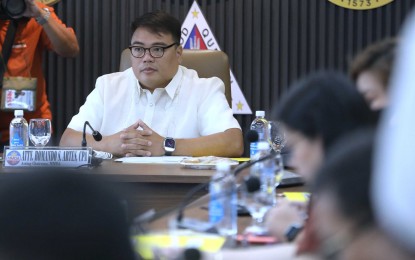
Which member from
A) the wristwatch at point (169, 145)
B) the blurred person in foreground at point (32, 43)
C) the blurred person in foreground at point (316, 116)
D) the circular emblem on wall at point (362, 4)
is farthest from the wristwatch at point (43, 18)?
the blurred person in foreground at point (316, 116)

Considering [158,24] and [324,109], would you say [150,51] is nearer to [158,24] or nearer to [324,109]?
[158,24]

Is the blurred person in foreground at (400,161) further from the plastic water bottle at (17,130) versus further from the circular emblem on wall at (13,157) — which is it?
the plastic water bottle at (17,130)

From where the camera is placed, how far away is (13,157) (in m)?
2.47

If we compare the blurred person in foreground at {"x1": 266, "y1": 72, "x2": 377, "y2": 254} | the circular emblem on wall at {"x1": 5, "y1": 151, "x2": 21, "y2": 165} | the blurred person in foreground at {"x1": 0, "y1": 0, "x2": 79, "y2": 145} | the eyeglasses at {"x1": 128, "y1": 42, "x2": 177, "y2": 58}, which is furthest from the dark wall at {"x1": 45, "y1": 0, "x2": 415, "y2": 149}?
Result: the blurred person in foreground at {"x1": 266, "y1": 72, "x2": 377, "y2": 254}

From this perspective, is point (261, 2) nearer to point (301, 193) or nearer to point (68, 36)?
point (68, 36)

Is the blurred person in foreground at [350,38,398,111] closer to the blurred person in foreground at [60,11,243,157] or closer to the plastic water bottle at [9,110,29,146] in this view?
the blurred person in foreground at [60,11,243,157]

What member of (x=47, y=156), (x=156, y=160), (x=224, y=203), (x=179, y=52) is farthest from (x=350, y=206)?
(x=179, y=52)

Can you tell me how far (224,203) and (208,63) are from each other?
6.53 ft

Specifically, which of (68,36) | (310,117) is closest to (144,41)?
(68,36)

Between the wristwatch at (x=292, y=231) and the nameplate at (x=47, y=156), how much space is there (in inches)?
43.7

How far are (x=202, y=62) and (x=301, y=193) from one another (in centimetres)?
159

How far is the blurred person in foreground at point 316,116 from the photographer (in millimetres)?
1022

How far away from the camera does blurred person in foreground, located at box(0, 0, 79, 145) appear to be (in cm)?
353

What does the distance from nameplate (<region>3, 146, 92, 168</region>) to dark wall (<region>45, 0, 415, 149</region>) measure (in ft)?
6.46
